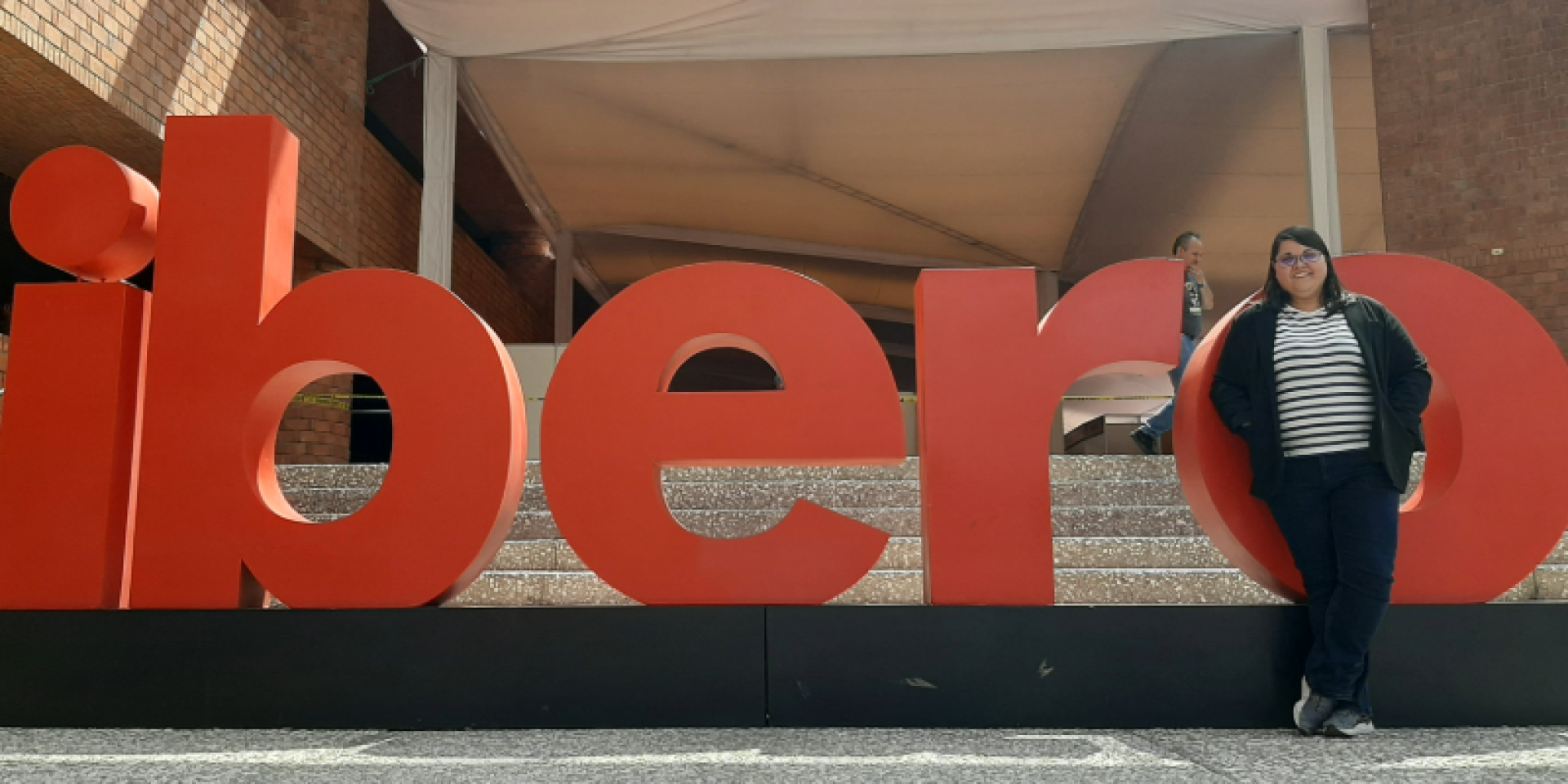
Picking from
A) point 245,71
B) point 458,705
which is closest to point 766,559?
point 458,705

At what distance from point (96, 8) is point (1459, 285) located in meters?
6.94

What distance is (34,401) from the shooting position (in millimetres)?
3105

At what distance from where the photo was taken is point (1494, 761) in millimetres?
2406

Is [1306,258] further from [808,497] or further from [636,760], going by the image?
[808,497]

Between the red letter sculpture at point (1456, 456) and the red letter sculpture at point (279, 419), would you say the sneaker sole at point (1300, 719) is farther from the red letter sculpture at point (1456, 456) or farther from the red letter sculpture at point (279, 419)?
the red letter sculpture at point (279, 419)

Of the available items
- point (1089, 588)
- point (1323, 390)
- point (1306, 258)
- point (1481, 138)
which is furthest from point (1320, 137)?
point (1323, 390)

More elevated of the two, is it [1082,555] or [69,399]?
[69,399]

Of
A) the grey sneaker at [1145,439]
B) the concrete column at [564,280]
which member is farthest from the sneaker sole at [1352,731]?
the concrete column at [564,280]

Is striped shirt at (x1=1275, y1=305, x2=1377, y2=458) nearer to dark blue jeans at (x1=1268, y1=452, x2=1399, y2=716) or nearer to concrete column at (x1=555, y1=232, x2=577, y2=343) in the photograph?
dark blue jeans at (x1=1268, y1=452, x2=1399, y2=716)

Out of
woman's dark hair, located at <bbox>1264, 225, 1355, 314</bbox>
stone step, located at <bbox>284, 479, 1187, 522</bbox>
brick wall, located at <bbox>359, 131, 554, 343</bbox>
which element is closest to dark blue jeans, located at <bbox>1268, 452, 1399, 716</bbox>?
woman's dark hair, located at <bbox>1264, 225, 1355, 314</bbox>

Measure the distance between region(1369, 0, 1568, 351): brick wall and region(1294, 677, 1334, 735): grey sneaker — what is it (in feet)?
18.8

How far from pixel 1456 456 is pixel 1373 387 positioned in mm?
541

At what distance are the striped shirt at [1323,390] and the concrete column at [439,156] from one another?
7028mm

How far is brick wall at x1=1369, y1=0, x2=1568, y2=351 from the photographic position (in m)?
7.12
